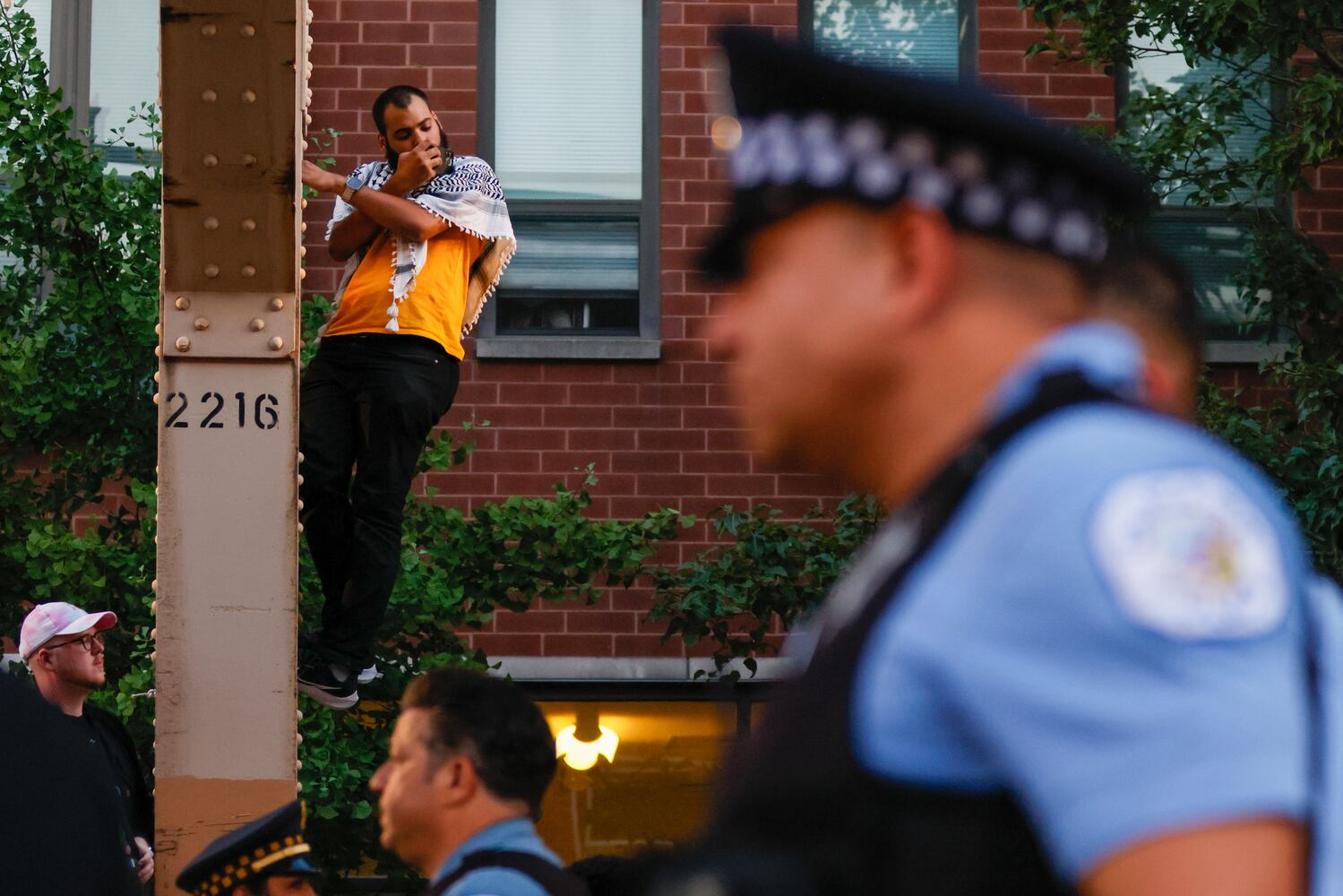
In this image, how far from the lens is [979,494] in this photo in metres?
1.02

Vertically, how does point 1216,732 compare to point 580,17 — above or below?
below

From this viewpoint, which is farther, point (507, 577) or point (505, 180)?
point (505, 180)

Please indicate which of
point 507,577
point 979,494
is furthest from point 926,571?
point 507,577

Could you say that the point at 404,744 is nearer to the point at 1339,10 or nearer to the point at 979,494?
the point at 979,494

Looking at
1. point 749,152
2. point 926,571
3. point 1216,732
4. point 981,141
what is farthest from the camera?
point 749,152

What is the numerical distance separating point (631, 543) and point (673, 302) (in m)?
2.85

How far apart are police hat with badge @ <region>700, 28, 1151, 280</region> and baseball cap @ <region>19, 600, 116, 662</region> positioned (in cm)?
535

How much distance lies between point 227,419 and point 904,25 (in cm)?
676

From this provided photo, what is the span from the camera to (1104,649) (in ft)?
3.03

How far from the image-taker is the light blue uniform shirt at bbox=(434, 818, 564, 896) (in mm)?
2748

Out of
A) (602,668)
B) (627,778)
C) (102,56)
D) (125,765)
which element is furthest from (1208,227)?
(125,765)

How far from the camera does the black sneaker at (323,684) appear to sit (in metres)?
5.43

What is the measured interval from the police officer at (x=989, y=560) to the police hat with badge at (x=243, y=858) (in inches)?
129

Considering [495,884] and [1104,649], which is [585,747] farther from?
[1104,649]
